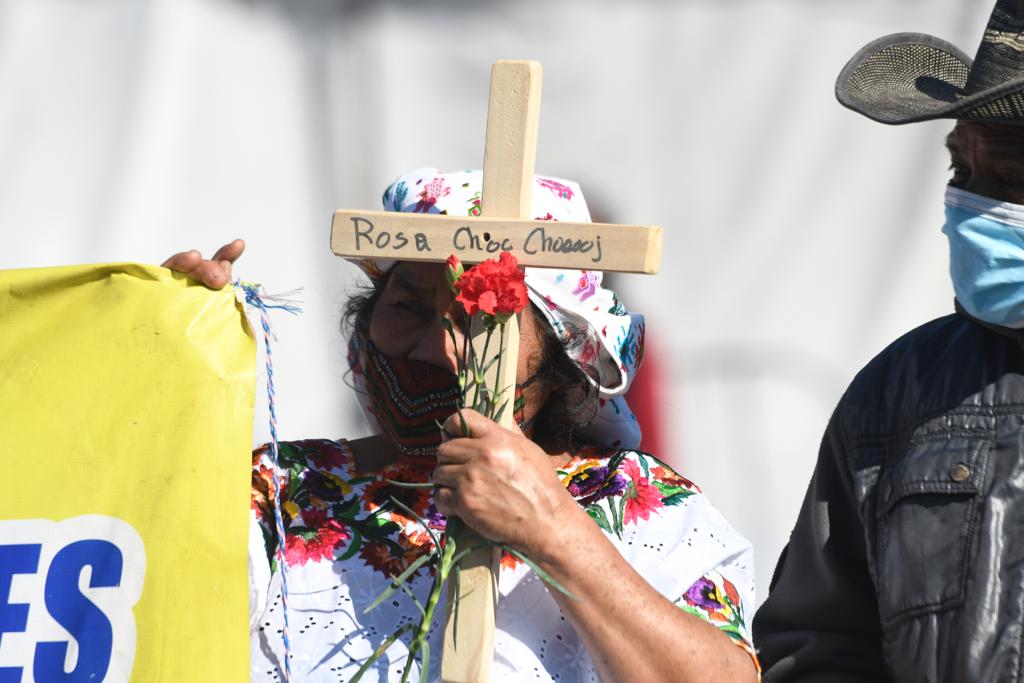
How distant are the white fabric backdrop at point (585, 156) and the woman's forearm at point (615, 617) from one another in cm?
160

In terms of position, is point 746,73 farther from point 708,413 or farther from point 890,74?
point 890,74

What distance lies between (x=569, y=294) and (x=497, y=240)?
291 millimetres

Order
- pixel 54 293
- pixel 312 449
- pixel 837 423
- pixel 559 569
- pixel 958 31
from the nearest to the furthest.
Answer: pixel 559 569 < pixel 54 293 < pixel 837 423 < pixel 312 449 < pixel 958 31

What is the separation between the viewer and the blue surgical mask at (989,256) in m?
1.71

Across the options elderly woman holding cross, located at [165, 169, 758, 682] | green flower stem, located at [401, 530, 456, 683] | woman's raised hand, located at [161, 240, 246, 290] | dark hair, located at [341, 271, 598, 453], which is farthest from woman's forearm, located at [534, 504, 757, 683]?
woman's raised hand, located at [161, 240, 246, 290]

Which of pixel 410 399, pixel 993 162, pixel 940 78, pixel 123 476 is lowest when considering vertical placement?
pixel 123 476

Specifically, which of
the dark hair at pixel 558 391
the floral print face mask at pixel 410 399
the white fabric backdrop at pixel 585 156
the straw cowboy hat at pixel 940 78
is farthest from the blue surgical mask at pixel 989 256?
the white fabric backdrop at pixel 585 156

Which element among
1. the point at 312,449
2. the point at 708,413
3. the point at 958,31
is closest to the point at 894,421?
the point at 312,449

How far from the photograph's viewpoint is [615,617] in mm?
1629

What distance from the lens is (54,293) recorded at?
5.85ft

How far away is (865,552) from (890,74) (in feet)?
2.42

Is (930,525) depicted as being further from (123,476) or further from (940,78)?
(123,476)

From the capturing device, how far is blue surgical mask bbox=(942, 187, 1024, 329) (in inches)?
67.4

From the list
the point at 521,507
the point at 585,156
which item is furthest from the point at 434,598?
the point at 585,156
